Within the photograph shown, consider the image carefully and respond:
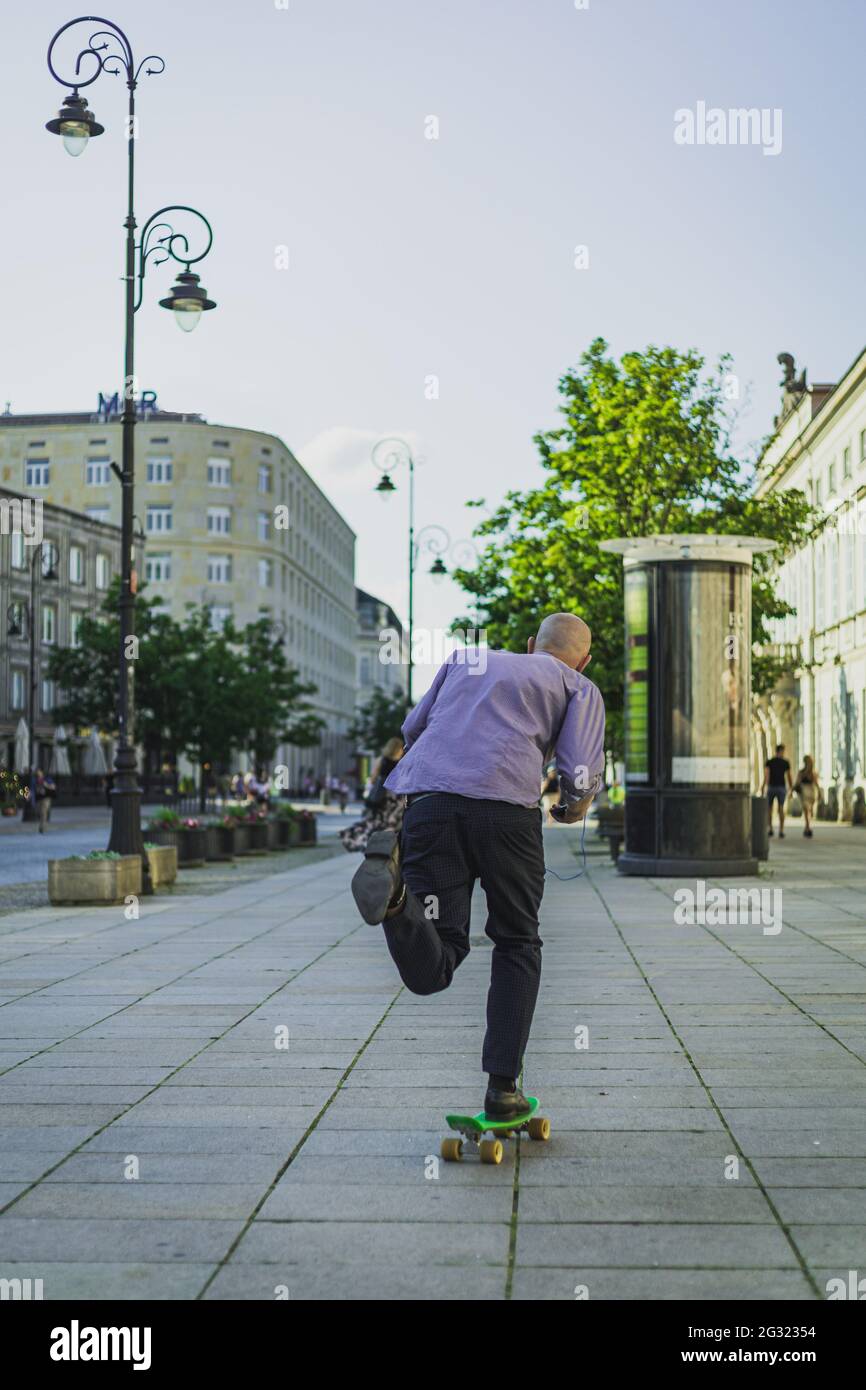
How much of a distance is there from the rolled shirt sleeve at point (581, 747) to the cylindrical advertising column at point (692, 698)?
44.1 ft

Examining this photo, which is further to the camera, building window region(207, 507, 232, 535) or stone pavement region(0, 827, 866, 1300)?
building window region(207, 507, 232, 535)

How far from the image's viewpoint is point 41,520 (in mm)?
76062

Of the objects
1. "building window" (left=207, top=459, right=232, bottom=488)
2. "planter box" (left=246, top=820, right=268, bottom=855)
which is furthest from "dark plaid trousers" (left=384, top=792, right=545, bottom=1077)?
"building window" (left=207, top=459, right=232, bottom=488)

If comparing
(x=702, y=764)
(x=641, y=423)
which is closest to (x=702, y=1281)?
(x=702, y=764)

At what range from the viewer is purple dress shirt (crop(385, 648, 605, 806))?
17.3 feet

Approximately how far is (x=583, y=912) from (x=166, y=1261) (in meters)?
10.6

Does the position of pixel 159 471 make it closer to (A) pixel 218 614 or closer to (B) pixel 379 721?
(A) pixel 218 614

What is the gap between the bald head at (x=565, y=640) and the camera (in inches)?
223

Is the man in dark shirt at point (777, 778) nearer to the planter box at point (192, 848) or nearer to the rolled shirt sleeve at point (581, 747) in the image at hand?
the planter box at point (192, 848)

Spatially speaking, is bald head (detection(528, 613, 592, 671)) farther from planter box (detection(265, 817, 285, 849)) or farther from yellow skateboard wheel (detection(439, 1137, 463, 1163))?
planter box (detection(265, 817, 285, 849))

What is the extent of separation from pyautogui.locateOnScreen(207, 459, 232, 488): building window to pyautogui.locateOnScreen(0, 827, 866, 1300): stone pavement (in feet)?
294

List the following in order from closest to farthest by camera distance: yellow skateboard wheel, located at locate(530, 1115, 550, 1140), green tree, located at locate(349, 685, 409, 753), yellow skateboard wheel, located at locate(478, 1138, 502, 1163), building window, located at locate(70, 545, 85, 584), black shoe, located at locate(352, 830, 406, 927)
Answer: black shoe, located at locate(352, 830, 406, 927)
yellow skateboard wheel, located at locate(478, 1138, 502, 1163)
yellow skateboard wheel, located at locate(530, 1115, 550, 1140)
green tree, located at locate(349, 685, 409, 753)
building window, located at locate(70, 545, 85, 584)

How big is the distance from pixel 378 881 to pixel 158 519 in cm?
9548
